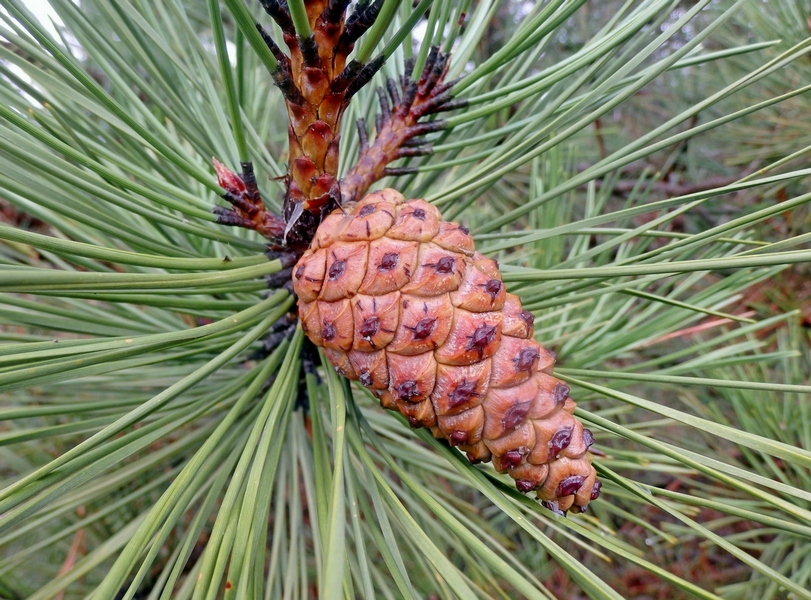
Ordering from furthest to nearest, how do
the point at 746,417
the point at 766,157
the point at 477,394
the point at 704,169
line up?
the point at 704,169 < the point at 766,157 < the point at 746,417 < the point at 477,394

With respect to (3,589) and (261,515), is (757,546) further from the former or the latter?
(3,589)

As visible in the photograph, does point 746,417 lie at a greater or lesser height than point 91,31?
lesser

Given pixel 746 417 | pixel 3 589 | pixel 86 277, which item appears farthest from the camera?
pixel 746 417

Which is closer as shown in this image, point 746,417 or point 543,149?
point 543,149

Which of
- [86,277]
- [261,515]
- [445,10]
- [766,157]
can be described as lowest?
[261,515]

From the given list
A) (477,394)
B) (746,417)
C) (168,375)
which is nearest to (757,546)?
(746,417)

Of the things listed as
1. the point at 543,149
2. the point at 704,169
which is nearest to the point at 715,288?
the point at 543,149
